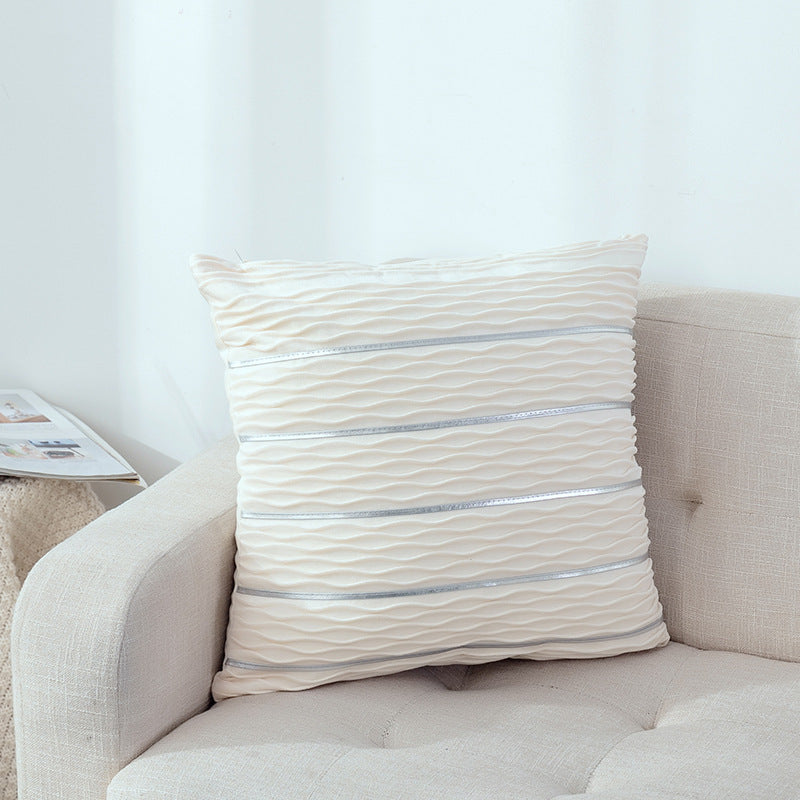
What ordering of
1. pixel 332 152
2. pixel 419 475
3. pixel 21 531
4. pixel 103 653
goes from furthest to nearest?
pixel 332 152
pixel 21 531
pixel 419 475
pixel 103 653

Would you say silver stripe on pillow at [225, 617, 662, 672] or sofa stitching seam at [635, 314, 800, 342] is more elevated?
sofa stitching seam at [635, 314, 800, 342]

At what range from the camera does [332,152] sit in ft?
5.37

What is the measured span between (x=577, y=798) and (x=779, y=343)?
2.04 ft

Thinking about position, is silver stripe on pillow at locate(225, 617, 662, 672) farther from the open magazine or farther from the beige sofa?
the open magazine

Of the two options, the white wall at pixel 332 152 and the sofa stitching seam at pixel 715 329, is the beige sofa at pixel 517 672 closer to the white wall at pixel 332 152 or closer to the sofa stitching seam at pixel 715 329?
the sofa stitching seam at pixel 715 329

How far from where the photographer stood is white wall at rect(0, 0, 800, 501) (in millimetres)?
1441

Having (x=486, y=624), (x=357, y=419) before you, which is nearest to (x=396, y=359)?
(x=357, y=419)

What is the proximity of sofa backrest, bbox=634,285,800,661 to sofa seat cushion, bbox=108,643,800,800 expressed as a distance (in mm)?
78

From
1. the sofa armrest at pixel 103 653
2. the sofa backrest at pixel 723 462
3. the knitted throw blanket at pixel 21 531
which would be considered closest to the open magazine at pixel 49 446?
the knitted throw blanket at pixel 21 531

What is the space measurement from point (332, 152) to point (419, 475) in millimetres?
700

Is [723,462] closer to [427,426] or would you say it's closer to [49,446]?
[427,426]

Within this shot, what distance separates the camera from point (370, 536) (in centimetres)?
113

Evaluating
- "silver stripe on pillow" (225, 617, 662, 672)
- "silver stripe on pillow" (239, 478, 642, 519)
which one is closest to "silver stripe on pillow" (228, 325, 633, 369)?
"silver stripe on pillow" (239, 478, 642, 519)

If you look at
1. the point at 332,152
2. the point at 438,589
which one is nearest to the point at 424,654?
the point at 438,589
